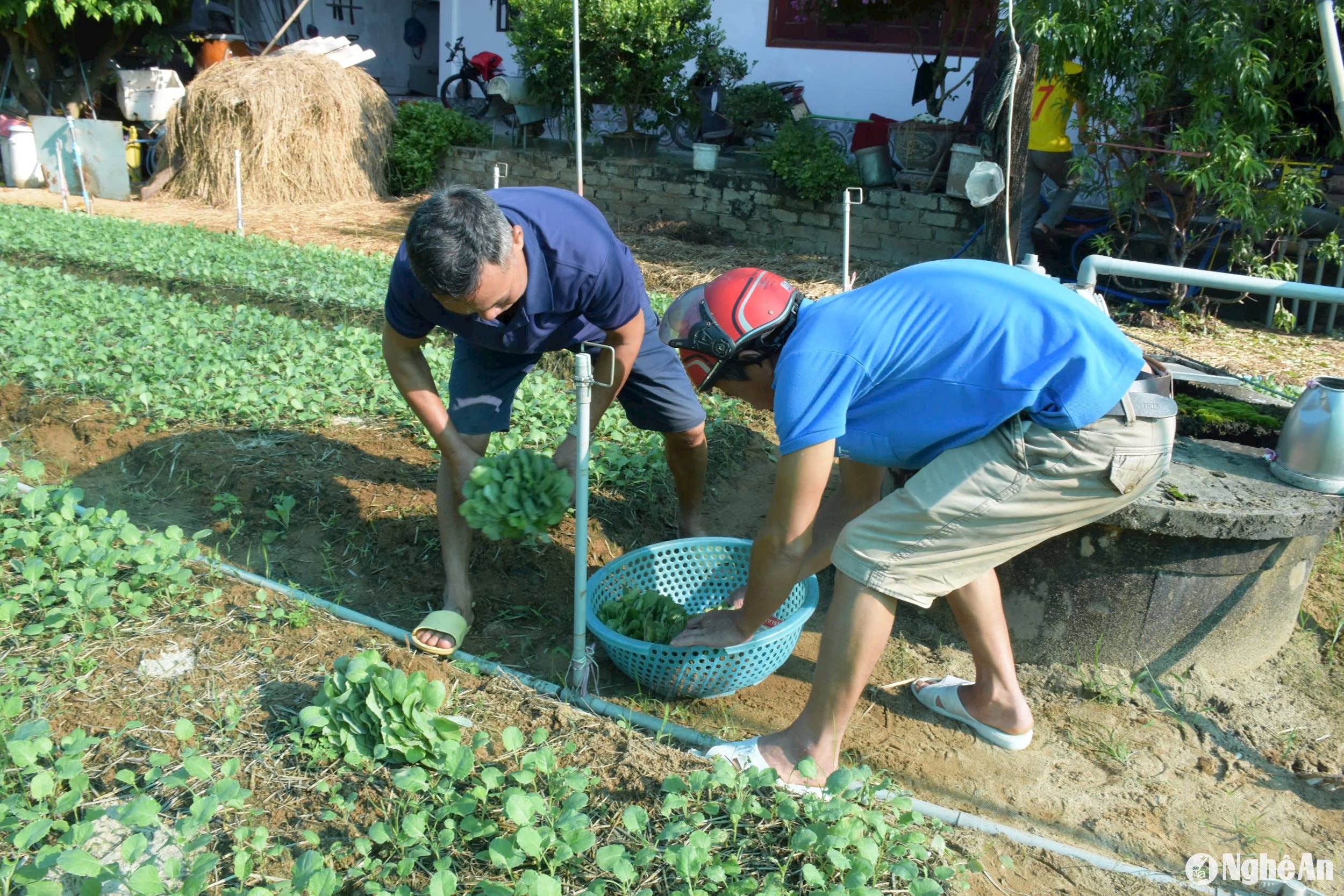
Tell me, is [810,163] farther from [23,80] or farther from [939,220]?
[23,80]

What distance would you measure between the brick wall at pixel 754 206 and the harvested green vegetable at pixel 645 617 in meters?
7.04

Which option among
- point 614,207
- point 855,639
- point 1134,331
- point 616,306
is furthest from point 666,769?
point 614,207

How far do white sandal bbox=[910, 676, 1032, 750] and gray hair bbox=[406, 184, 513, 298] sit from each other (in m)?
1.90

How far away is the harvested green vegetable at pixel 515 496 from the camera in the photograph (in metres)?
3.00

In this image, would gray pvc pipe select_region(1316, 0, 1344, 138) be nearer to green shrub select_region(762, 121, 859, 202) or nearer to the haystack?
green shrub select_region(762, 121, 859, 202)

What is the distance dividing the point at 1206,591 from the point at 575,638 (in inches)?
82.4

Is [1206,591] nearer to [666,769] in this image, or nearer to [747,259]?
[666,769]

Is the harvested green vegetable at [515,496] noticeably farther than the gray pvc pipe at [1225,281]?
No

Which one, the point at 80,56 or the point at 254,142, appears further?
the point at 80,56

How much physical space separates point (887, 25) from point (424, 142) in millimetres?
6194

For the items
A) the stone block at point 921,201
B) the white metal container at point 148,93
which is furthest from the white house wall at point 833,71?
the white metal container at point 148,93

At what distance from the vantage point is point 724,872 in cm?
212

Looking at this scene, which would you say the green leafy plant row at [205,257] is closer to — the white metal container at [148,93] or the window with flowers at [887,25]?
the white metal container at [148,93]

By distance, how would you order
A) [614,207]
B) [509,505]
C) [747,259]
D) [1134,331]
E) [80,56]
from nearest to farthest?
[509,505], [1134,331], [747,259], [614,207], [80,56]
